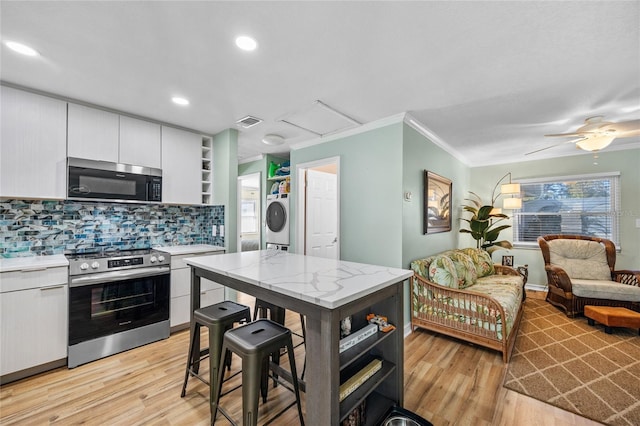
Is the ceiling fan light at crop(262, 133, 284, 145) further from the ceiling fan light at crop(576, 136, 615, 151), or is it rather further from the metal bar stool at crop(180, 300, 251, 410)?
the ceiling fan light at crop(576, 136, 615, 151)

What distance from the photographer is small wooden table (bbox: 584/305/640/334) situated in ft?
9.49

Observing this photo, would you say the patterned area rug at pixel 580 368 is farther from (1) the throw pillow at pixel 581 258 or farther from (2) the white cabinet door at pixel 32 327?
(2) the white cabinet door at pixel 32 327

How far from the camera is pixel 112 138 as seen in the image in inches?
112

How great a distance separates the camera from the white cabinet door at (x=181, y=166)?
323 centimetres

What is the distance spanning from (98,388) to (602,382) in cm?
403

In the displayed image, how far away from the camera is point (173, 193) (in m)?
3.27

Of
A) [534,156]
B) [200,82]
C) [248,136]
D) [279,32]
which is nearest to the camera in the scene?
[279,32]

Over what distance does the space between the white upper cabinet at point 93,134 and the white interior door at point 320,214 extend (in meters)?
2.41

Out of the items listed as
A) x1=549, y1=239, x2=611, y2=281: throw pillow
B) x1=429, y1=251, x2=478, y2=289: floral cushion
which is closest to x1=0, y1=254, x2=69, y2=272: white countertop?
x1=429, y1=251, x2=478, y2=289: floral cushion

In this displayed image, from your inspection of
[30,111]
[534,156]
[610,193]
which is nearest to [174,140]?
[30,111]

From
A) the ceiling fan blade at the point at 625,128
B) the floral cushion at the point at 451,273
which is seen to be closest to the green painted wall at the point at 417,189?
the floral cushion at the point at 451,273

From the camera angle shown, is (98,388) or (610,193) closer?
(98,388)

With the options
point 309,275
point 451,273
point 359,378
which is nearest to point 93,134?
point 309,275

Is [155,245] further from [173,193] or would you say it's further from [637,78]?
[637,78]
